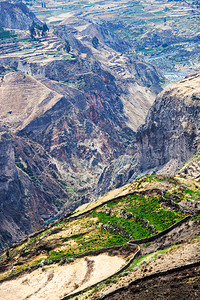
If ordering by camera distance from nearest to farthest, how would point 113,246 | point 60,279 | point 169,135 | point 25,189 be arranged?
point 60,279 < point 113,246 < point 169,135 < point 25,189

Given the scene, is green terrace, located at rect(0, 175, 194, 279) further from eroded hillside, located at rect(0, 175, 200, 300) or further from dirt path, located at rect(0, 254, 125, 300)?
dirt path, located at rect(0, 254, 125, 300)

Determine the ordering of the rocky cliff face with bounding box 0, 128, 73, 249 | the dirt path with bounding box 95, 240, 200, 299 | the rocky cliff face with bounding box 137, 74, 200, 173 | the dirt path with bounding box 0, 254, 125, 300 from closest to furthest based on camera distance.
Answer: the dirt path with bounding box 95, 240, 200, 299 → the dirt path with bounding box 0, 254, 125, 300 → the rocky cliff face with bounding box 137, 74, 200, 173 → the rocky cliff face with bounding box 0, 128, 73, 249

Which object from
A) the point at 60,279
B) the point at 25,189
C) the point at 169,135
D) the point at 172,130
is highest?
the point at 60,279

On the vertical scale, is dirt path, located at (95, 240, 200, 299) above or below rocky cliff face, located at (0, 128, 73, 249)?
above

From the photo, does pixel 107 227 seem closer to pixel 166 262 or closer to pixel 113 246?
pixel 113 246

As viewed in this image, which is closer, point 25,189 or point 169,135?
point 169,135

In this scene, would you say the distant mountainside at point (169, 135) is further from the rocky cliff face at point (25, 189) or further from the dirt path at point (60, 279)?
the dirt path at point (60, 279)

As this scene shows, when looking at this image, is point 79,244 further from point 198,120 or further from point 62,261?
point 198,120

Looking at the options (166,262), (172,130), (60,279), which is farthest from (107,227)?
(172,130)

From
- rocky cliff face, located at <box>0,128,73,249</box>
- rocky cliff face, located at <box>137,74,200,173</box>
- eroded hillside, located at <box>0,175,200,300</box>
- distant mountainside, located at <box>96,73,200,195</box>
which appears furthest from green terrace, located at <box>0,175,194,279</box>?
rocky cliff face, located at <box>0,128,73,249</box>

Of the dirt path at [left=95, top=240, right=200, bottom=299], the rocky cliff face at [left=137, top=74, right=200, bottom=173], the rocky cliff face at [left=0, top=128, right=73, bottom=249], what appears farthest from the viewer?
the rocky cliff face at [left=0, top=128, right=73, bottom=249]

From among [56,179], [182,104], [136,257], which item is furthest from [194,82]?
[136,257]

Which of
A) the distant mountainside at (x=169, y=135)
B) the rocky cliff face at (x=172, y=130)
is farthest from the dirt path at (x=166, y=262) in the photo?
the rocky cliff face at (x=172, y=130)
